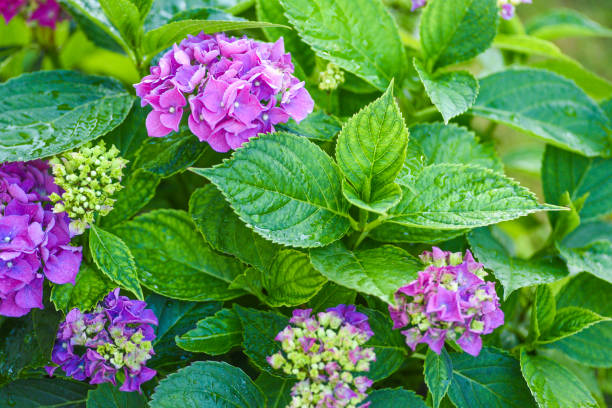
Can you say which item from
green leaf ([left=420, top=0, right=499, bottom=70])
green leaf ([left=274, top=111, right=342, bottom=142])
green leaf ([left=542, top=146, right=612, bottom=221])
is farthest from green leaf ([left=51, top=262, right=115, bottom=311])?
green leaf ([left=542, top=146, right=612, bottom=221])

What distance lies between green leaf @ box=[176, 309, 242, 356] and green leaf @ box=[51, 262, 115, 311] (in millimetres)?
151

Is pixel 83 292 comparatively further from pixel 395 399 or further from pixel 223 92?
pixel 395 399

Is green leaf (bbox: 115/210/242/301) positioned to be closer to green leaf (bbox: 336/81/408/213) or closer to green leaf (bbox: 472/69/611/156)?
green leaf (bbox: 336/81/408/213)

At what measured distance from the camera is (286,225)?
0.96m

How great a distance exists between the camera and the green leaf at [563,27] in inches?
66.7

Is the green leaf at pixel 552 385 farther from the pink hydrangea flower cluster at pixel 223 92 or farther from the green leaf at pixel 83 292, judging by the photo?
the green leaf at pixel 83 292

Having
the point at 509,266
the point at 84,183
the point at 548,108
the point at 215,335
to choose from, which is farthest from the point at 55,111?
the point at 548,108

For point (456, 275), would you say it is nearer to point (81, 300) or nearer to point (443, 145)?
point (443, 145)

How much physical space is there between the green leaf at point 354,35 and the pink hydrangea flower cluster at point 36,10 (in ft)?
2.34

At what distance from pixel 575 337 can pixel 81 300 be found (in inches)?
36.0

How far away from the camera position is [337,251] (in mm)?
1020

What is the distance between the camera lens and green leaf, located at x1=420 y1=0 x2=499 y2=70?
49.5 inches

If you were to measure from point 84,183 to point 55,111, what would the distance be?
26 centimetres

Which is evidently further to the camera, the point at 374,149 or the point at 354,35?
the point at 354,35
